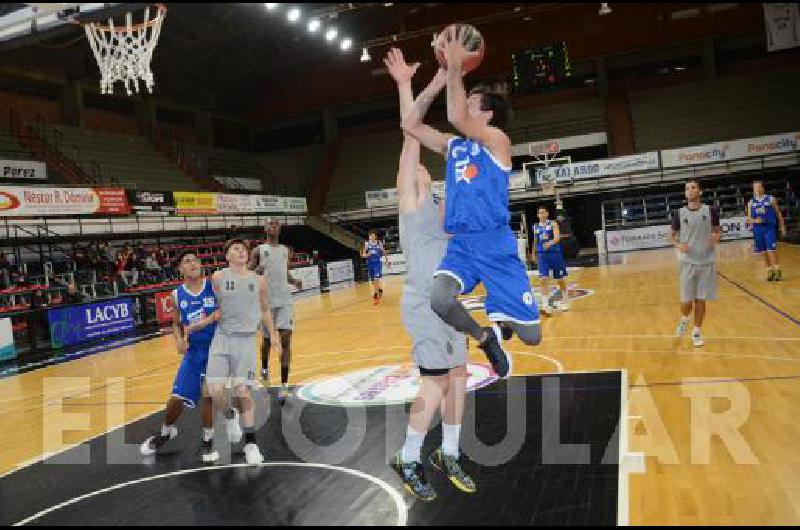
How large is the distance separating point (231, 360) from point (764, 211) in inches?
453

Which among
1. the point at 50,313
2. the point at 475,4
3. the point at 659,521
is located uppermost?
the point at 475,4

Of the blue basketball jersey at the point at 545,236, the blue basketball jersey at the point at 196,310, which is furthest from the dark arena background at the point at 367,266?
the blue basketball jersey at the point at 196,310

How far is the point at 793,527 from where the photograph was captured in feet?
10.2

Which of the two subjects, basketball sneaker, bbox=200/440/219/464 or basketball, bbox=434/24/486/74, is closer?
basketball, bbox=434/24/486/74

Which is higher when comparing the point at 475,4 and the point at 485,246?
the point at 475,4

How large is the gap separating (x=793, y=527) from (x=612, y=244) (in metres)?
22.8

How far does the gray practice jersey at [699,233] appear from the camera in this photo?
7.35 m

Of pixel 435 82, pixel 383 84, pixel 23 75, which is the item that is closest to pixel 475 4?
pixel 383 84

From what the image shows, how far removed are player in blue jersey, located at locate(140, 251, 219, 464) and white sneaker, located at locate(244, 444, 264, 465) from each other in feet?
1.30

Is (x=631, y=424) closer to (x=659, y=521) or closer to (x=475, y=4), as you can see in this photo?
(x=659, y=521)

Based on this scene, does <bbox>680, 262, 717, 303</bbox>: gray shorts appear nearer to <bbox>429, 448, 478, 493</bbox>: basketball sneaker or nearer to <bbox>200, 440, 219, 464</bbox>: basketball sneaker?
<bbox>429, 448, 478, 493</bbox>: basketball sneaker

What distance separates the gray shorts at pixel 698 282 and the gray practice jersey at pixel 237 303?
500cm

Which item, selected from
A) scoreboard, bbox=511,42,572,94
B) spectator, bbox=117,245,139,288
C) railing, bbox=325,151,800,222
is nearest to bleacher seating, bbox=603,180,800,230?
railing, bbox=325,151,800,222

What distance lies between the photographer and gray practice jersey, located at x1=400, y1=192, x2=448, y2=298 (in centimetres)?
375
